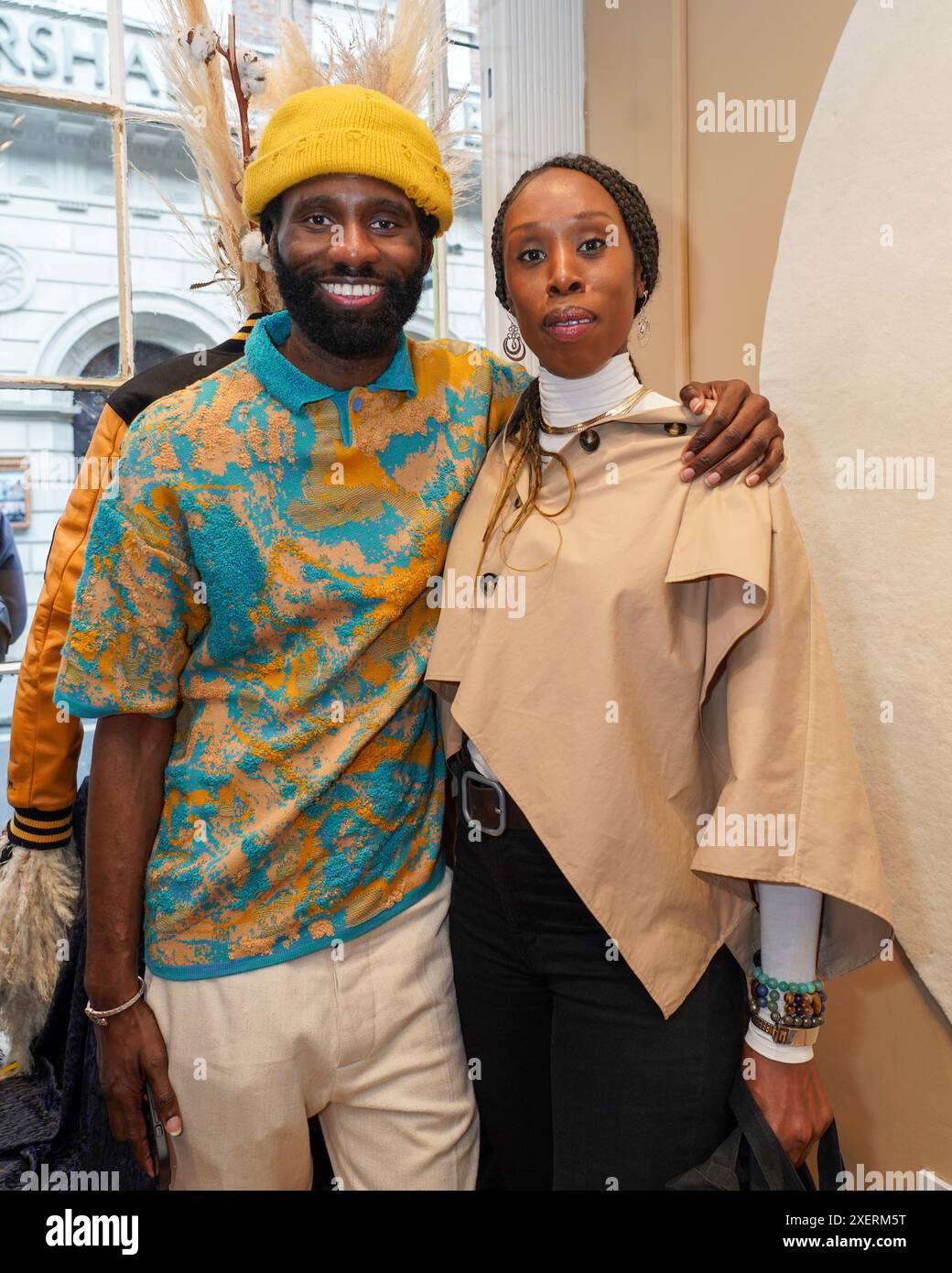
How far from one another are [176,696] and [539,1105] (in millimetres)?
718

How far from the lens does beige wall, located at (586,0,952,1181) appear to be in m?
1.52

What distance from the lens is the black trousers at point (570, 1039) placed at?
1.12 meters

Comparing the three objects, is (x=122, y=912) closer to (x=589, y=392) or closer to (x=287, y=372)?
(x=287, y=372)

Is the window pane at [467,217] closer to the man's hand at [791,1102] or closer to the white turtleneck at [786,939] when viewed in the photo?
the white turtleneck at [786,939]

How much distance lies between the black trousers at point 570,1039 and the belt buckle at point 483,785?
0.01m

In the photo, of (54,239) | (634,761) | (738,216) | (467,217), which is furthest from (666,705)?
(467,217)

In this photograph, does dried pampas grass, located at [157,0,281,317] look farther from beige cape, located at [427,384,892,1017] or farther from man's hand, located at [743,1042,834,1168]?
man's hand, located at [743,1042,834,1168]

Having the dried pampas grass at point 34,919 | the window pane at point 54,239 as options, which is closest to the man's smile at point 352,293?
the dried pampas grass at point 34,919

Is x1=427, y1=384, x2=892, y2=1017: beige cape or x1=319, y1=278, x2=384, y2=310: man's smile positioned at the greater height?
x1=319, y1=278, x2=384, y2=310: man's smile

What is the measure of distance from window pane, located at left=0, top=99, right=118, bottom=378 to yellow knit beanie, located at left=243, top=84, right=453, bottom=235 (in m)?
0.92

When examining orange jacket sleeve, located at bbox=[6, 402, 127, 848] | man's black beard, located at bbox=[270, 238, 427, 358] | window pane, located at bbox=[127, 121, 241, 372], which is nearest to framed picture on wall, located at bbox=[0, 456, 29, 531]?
window pane, located at bbox=[127, 121, 241, 372]

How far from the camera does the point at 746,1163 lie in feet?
3.55

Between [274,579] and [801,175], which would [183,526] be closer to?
[274,579]
